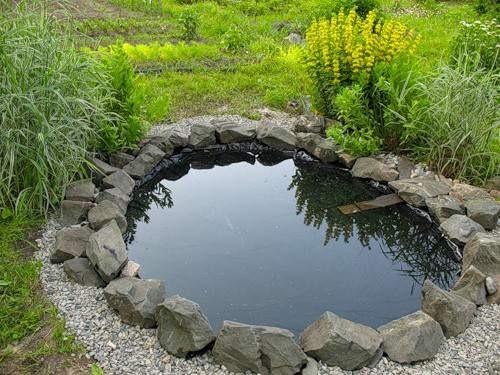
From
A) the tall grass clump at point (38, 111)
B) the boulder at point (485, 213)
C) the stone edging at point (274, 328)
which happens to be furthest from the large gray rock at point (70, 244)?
the boulder at point (485, 213)

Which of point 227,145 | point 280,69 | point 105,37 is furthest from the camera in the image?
point 105,37

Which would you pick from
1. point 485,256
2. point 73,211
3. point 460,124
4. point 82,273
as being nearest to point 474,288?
point 485,256

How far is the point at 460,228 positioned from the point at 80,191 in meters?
3.05

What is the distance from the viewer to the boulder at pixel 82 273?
150 inches

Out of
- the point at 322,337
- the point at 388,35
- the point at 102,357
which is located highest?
the point at 388,35

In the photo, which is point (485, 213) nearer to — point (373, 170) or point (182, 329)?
point (373, 170)

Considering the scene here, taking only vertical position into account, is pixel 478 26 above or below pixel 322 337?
above

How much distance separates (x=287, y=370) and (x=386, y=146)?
Result: 325cm

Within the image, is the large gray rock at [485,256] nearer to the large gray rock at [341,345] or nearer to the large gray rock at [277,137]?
the large gray rock at [341,345]

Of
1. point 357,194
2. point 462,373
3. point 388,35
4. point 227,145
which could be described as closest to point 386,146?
point 357,194

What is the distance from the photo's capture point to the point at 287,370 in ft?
10.4

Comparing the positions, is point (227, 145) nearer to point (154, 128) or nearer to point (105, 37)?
point (154, 128)

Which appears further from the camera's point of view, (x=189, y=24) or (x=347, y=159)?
(x=189, y=24)

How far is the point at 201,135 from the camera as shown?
611 centimetres
